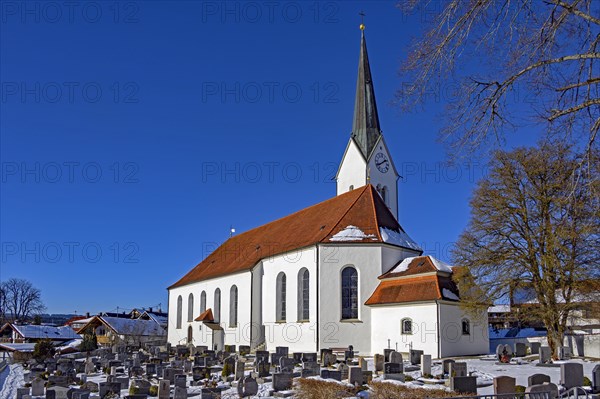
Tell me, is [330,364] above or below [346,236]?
below

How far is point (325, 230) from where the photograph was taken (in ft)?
110

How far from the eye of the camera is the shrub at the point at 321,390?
15.4 m

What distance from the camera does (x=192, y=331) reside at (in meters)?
46.0

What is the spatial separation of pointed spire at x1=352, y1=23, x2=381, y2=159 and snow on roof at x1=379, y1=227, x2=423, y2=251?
844cm

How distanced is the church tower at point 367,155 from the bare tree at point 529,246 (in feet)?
45.3

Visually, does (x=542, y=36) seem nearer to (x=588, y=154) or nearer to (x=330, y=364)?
(x=588, y=154)

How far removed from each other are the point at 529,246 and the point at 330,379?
1204 cm

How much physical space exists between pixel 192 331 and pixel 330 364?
23917 mm

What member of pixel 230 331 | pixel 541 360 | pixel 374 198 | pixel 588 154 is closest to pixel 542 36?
pixel 588 154

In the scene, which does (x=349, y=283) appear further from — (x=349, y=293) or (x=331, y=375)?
(x=331, y=375)

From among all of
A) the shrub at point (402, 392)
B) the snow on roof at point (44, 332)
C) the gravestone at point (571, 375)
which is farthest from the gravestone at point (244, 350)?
the snow on roof at point (44, 332)

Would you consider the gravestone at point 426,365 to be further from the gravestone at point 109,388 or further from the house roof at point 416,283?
the gravestone at point 109,388

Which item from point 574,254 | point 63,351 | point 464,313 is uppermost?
point 574,254

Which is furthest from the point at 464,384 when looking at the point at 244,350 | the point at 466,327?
the point at 244,350
